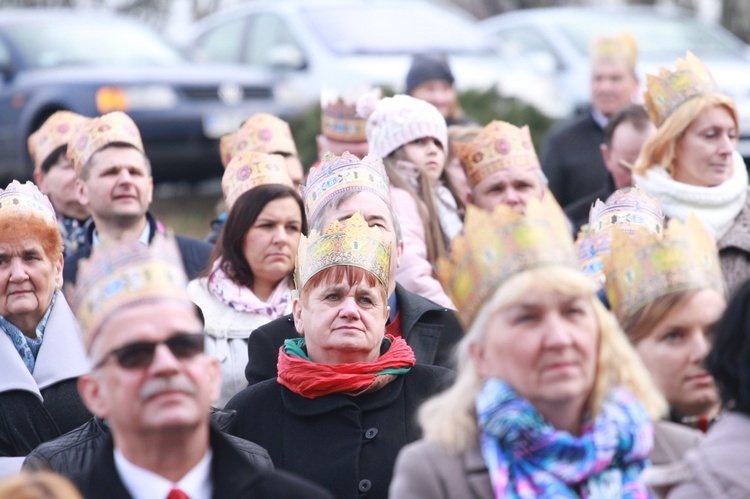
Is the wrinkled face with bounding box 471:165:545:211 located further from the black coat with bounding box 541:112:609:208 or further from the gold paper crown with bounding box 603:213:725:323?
the gold paper crown with bounding box 603:213:725:323

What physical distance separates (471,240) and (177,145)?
8.71m

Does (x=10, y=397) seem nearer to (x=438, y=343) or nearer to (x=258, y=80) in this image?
(x=438, y=343)

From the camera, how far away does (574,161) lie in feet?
28.2

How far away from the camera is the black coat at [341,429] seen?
4887mm

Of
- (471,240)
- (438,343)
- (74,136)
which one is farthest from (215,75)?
(471,240)

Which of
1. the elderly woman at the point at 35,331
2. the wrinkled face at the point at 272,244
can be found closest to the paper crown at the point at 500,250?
the elderly woman at the point at 35,331

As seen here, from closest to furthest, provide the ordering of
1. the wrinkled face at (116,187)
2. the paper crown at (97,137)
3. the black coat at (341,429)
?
the black coat at (341,429)
the wrinkled face at (116,187)
the paper crown at (97,137)

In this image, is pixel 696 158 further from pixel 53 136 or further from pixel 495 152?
pixel 53 136

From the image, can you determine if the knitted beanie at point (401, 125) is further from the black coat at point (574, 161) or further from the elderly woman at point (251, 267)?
the black coat at point (574, 161)

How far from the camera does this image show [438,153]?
7.20 metres

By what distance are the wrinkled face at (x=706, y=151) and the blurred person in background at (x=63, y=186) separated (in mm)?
3045

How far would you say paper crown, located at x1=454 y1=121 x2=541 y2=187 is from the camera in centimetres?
692

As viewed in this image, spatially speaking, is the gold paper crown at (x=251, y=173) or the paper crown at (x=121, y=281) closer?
the paper crown at (x=121, y=281)

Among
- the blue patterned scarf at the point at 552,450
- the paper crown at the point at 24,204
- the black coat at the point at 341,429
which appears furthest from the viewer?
the paper crown at the point at 24,204
